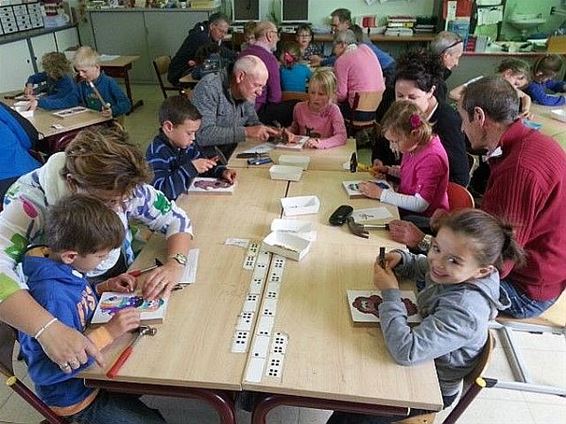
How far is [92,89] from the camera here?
384 cm

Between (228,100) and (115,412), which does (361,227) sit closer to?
(115,412)

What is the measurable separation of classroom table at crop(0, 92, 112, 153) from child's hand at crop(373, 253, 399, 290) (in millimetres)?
2469

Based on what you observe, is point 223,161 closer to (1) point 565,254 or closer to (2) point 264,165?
(2) point 264,165

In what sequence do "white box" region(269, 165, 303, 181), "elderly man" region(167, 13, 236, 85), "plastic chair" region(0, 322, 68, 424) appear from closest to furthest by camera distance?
"plastic chair" region(0, 322, 68, 424)
"white box" region(269, 165, 303, 181)
"elderly man" region(167, 13, 236, 85)

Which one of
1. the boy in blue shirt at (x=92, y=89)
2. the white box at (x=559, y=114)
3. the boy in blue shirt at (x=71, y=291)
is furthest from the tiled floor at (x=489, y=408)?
the boy in blue shirt at (x=92, y=89)

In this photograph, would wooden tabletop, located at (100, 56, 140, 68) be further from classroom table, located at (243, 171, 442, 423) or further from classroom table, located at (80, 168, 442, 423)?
classroom table, located at (243, 171, 442, 423)

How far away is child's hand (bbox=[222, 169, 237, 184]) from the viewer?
2226mm

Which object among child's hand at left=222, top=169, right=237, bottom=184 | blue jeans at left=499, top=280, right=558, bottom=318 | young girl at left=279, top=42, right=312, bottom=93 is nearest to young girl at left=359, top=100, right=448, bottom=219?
blue jeans at left=499, top=280, right=558, bottom=318

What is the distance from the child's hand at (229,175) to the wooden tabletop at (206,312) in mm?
197

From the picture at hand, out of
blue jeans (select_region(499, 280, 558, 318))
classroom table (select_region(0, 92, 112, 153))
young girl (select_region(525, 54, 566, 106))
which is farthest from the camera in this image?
young girl (select_region(525, 54, 566, 106))

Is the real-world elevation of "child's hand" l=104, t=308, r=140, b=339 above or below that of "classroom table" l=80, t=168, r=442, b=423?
above

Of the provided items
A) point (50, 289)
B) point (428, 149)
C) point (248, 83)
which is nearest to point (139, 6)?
point (248, 83)

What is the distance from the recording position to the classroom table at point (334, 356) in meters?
1.13

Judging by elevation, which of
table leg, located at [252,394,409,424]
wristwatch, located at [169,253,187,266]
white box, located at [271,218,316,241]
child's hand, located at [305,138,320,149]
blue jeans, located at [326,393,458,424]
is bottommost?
blue jeans, located at [326,393,458,424]
